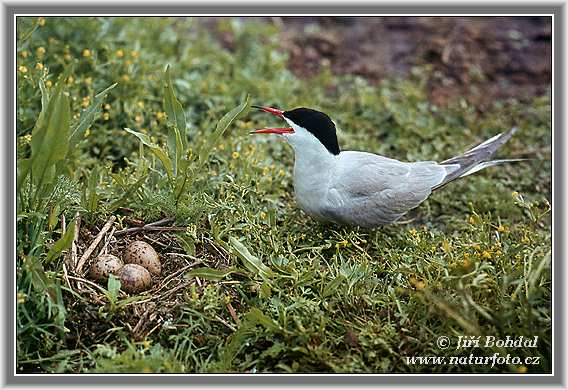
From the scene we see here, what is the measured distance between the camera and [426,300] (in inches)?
127

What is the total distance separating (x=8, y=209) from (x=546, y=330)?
2.42m

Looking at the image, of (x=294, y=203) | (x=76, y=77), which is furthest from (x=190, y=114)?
(x=294, y=203)

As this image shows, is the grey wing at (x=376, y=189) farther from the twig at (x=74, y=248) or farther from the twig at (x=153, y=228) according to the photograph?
the twig at (x=74, y=248)

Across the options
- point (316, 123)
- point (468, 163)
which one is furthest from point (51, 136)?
point (468, 163)

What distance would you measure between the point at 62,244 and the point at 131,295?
411 mm

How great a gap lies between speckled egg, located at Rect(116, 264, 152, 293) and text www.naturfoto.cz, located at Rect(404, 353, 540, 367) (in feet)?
4.09

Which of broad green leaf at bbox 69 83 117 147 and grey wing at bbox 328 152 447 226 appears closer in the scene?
broad green leaf at bbox 69 83 117 147

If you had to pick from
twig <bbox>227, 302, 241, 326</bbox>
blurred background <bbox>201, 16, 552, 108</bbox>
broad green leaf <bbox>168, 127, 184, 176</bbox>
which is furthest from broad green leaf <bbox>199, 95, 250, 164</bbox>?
blurred background <bbox>201, 16, 552, 108</bbox>

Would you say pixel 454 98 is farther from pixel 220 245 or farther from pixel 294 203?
pixel 220 245

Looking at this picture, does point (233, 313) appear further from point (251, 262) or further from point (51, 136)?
point (51, 136)

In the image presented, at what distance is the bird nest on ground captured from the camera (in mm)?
3199

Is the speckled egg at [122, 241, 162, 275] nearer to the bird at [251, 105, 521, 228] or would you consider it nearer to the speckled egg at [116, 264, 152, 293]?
the speckled egg at [116, 264, 152, 293]

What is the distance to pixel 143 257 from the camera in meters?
3.41

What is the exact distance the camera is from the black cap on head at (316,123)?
12.0 ft
